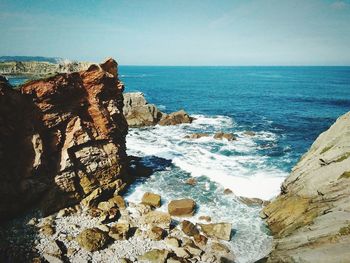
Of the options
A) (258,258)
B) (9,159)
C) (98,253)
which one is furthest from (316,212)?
(9,159)

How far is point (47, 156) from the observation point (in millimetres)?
26719

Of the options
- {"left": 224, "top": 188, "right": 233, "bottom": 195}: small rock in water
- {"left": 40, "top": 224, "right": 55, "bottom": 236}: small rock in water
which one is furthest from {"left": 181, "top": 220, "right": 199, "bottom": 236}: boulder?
{"left": 40, "top": 224, "right": 55, "bottom": 236}: small rock in water

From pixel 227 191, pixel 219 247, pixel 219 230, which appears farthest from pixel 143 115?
pixel 219 247

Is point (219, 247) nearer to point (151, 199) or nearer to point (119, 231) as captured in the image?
point (119, 231)

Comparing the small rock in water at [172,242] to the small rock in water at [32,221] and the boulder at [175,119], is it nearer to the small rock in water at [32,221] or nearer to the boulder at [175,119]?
A: the small rock in water at [32,221]

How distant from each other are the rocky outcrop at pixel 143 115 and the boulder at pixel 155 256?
136ft

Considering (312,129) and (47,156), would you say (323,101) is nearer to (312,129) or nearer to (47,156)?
(312,129)

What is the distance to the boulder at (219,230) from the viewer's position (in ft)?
78.0

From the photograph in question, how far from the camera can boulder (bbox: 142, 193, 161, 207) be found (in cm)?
2864

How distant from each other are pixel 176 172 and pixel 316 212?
18089mm

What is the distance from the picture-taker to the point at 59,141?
1081 inches

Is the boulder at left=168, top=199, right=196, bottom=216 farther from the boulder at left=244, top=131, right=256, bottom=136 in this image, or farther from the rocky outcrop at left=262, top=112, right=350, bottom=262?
the boulder at left=244, top=131, right=256, bottom=136

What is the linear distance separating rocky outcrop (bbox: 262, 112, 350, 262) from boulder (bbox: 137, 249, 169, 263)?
7.24 metres

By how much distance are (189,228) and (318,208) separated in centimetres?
1012
